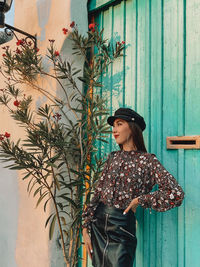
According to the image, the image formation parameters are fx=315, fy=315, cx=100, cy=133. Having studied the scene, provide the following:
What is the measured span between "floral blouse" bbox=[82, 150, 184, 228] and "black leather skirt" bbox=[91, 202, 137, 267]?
0.08m

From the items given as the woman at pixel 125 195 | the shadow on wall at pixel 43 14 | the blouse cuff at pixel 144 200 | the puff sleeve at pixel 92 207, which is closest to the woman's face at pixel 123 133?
the woman at pixel 125 195

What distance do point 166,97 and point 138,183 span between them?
0.82 m

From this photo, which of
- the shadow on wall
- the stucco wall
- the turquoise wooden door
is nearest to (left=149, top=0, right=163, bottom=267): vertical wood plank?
the turquoise wooden door

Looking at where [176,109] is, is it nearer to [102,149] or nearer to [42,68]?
[102,149]

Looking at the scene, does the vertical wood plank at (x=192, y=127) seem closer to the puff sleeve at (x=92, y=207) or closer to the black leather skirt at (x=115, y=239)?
the black leather skirt at (x=115, y=239)

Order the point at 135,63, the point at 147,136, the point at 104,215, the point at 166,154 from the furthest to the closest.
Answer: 1. the point at 135,63
2. the point at 147,136
3. the point at 166,154
4. the point at 104,215

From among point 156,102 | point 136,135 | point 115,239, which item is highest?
point 156,102

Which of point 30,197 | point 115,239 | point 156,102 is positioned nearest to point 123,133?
point 156,102

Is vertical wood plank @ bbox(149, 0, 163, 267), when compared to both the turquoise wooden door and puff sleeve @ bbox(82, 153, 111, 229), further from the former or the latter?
puff sleeve @ bbox(82, 153, 111, 229)

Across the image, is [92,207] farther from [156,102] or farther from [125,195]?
[156,102]

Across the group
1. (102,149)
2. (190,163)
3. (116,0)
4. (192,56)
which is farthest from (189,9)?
(102,149)

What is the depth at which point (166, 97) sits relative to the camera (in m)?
2.66

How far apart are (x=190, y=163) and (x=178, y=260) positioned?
76 centimetres

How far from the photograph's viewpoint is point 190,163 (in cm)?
243
